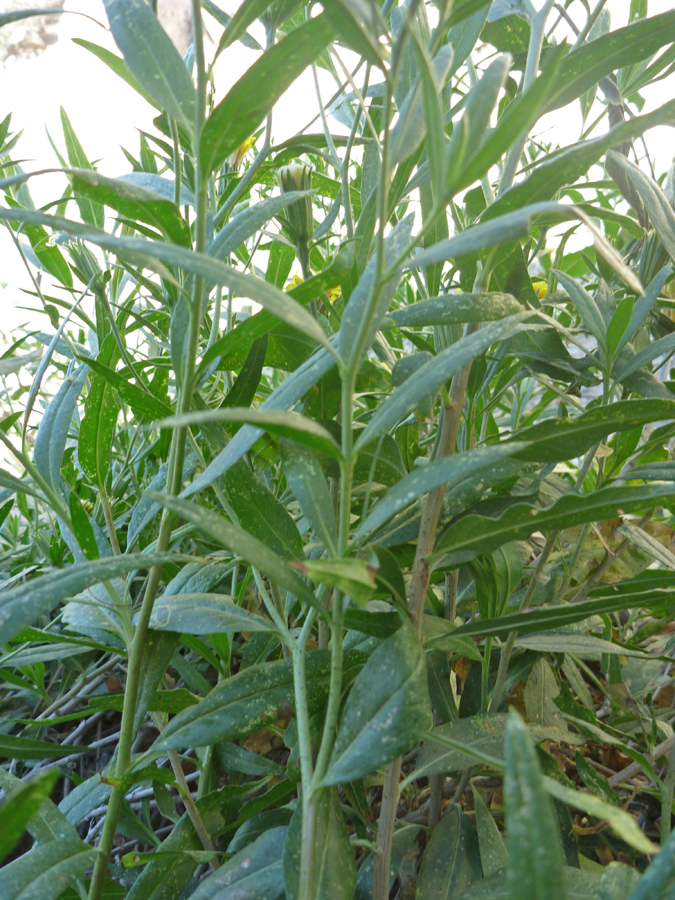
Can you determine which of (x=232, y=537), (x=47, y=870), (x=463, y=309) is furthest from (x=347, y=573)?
(x=47, y=870)

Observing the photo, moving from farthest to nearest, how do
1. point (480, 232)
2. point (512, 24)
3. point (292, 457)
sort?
1. point (512, 24)
2. point (292, 457)
3. point (480, 232)

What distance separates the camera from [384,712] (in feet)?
0.94

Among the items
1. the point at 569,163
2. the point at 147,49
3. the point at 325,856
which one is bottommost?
the point at 325,856

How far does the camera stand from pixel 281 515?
1.21 ft

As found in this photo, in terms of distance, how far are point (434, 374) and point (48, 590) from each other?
199 mm

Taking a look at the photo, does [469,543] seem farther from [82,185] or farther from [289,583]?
[82,185]

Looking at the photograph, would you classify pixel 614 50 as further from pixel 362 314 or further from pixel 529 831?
pixel 529 831

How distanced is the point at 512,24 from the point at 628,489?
427mm

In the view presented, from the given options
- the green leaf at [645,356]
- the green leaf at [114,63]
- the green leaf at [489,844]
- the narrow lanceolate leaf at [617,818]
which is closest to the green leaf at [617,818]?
the narrow lanceolate leaf at [617,818]

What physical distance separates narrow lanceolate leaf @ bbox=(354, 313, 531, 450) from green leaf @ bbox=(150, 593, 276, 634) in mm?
156

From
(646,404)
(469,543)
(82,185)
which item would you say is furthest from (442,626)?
(82,185)

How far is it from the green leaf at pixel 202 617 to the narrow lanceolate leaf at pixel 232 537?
10 cm

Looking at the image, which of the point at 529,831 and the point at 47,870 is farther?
the point at 47,870

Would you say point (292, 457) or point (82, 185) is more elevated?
point (82, 185)
